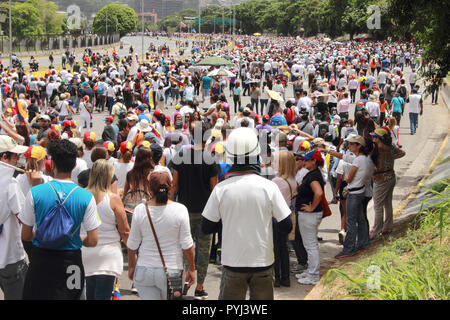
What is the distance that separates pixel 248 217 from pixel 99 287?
178cm

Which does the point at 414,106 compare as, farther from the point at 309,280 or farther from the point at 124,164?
the point at 124,164

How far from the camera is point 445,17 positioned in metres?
10.4

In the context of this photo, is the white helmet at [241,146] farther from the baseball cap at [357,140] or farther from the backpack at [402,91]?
the backpack at [402,91]

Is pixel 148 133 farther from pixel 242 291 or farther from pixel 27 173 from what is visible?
pixel 242 291

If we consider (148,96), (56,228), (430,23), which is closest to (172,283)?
(56,228)

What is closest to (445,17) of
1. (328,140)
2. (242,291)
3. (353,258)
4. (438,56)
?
(438,56)

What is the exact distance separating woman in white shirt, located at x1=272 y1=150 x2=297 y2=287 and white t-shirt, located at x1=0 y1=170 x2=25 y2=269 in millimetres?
3245

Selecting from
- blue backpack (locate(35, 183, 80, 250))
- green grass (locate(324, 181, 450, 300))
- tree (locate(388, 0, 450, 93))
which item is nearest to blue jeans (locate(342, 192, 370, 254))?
green grass (locate(324, 181, 450, 300))

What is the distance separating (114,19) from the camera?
140m

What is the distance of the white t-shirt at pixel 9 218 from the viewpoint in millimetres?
5238

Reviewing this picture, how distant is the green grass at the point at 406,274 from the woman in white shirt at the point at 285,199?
0.79m

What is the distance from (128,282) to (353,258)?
3050mm

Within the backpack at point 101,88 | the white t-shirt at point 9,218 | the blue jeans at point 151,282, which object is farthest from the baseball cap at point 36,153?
the backpack at point 101,88

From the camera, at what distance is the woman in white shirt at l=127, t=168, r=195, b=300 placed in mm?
5105
